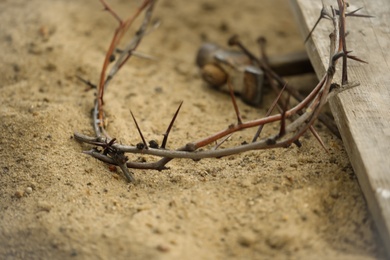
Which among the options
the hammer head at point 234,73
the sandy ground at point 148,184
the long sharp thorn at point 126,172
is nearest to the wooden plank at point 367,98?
the sandy ground at point 148,184

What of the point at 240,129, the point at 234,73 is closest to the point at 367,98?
the point at 240,129

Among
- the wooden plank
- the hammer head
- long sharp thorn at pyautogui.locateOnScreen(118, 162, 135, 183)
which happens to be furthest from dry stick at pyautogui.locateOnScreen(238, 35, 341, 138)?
long sharp thorn at pyautogui.locateOnScreen(118, 162, 135, 183)

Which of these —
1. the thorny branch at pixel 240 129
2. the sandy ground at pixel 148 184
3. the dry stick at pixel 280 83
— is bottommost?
the sandy ground at pixel 148 184

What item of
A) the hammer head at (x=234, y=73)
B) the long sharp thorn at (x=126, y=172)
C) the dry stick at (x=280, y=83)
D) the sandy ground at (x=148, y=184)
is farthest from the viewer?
the hammer head at (x=234, y=73)

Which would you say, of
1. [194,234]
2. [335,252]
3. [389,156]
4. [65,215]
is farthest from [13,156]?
[389,156]

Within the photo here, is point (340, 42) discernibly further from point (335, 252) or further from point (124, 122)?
point (124, 122)

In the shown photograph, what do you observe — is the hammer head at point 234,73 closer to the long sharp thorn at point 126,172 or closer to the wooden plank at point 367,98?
the wooden plank at point 367,98
